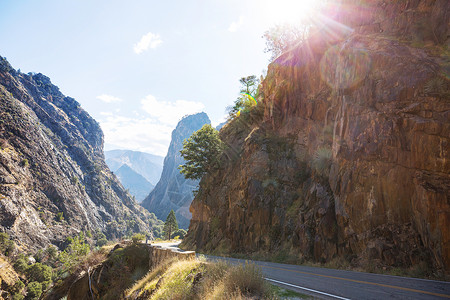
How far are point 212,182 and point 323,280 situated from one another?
2416cm

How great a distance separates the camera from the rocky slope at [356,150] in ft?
38.0

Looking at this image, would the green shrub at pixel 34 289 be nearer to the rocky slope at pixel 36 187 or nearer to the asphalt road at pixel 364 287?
the rocky slope at pixel 36 187

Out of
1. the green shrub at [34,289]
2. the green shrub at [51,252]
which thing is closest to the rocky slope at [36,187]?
the green shrub at [51,252]

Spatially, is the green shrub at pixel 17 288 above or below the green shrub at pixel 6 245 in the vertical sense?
below

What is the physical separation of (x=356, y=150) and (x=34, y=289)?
96456 millimetres

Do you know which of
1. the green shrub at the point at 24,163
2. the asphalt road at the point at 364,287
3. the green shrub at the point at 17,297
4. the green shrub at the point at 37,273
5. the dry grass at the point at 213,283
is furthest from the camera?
the green shrub at the point at 24,163

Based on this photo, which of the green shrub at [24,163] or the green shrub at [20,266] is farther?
the green shrub at [24,163]

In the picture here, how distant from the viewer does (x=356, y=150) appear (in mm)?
14922

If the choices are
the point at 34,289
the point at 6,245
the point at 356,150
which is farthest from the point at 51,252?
the point at 356,150

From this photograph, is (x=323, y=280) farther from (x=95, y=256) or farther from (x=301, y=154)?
(x=95, y=256)

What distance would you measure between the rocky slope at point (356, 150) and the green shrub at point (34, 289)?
76599 millimetres

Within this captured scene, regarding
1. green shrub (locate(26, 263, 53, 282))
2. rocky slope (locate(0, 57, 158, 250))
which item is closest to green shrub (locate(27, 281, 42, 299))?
green shrub (locate(26, 263, 53, 282))

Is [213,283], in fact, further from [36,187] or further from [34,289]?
[36,187]

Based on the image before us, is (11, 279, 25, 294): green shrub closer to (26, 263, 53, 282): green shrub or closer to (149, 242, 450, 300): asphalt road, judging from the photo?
(26, 263, 53, 282): green shrub
